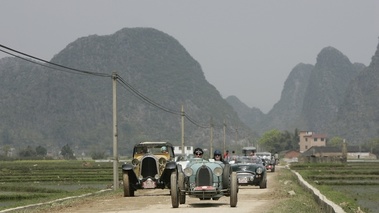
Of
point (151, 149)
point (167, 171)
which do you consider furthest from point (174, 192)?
point (151, 149)

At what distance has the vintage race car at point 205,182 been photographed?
22250mm

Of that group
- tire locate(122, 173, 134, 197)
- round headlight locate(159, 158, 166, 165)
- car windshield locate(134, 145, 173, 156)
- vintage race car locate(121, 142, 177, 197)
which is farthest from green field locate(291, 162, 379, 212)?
tire locate(122, 173, 134, 197)

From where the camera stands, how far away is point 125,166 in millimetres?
30859

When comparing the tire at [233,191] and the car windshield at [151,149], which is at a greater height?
the car windshield at [151,149]

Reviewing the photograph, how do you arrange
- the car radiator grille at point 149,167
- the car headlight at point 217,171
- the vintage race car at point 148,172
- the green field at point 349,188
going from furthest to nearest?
the car radiator grille at point 149,167 → the vintage race car at point 148,172 → the green field at point 349,188 → the car headlight at point 217,171

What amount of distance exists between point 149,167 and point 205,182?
855 centimetres

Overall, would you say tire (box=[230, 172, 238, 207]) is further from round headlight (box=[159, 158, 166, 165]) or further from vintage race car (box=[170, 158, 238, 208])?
round headlight (box=[159, 158, 166, 165])

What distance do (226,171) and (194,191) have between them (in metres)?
1.15

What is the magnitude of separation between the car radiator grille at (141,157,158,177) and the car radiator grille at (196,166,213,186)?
27.4 feet

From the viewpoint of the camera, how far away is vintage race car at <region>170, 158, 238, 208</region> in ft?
73.0

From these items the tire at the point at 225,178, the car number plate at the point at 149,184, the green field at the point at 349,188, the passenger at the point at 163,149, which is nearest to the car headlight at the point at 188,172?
the tire at the point at 225,178

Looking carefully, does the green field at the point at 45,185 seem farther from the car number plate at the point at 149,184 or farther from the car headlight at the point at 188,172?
the car headlight at the point at 188,172

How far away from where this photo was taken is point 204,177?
73.6 feet

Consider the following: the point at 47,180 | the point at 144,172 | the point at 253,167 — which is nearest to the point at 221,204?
the point at 144,172
